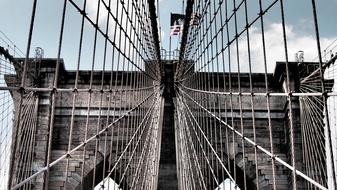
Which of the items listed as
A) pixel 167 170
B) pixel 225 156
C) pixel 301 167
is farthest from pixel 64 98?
pixel 301 167

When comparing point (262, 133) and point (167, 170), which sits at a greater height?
point (262, 133)

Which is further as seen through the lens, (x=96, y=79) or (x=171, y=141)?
(x=96, y=79)

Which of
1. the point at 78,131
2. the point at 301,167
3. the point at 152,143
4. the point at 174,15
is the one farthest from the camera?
the point at 174,15

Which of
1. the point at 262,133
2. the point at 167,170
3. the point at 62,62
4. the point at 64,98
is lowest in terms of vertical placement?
the point at 167,170

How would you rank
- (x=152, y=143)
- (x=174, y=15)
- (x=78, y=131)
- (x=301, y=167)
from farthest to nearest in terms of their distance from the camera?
1. (x=174, y=15)
2. (x=78, y=131)
3. (x=301, y=167)
4. (x=152, y=143)

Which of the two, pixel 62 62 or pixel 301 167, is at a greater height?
pixel 62 62

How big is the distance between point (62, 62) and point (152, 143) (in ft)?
12.4

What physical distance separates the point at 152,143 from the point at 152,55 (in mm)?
2392

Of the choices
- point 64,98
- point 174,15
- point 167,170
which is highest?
point 174,15

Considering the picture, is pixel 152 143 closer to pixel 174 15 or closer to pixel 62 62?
pixel 62 62

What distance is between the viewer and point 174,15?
15.0 metres

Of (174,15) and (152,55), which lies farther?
(174,15)

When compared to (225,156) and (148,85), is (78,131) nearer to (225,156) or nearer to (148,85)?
(148,85)

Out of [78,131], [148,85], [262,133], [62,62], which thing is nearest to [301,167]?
[262,133]
